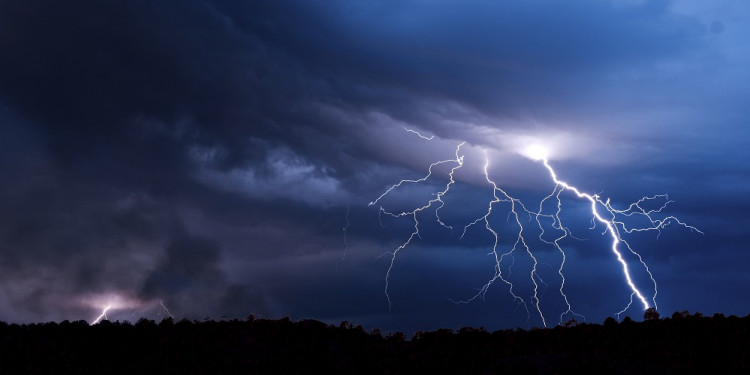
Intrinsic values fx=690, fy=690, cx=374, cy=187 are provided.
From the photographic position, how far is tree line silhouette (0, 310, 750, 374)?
12.5 m

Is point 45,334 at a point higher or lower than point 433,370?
higher

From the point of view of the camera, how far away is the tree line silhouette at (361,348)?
494 inches

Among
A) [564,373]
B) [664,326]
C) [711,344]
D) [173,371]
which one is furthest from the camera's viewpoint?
[664,326]

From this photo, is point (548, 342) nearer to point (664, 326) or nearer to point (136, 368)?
point (664, 326)

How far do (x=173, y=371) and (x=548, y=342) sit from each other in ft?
24.0

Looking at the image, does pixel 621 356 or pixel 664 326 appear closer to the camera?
pixel 621 356

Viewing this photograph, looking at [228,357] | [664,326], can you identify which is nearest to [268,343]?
[228,357]

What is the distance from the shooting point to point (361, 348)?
44.8ft

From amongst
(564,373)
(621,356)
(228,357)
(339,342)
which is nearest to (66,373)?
(228,357)

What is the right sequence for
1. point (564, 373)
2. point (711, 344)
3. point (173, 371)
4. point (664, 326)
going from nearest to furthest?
point (564, 373) < point (173, 371) < point (711, 344) < point (664, 326)

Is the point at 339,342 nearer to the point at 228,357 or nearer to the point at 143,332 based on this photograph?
the point at 228,357

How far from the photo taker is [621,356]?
12773mm

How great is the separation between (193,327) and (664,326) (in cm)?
991

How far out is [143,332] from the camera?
14555mm
